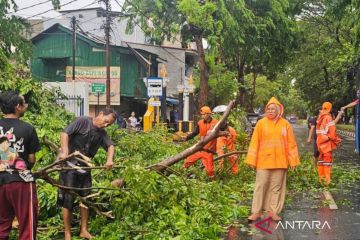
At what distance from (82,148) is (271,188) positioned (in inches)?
110

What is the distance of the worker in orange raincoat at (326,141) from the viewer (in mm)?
10172

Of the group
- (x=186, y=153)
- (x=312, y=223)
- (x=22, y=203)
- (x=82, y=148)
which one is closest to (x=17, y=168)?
(x=22, y=203)

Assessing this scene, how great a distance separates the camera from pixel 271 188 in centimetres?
734

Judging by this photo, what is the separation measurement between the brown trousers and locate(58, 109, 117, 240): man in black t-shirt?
2296 mm

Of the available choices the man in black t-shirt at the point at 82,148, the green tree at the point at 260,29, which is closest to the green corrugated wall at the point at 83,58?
the green tree at the point at 260,29

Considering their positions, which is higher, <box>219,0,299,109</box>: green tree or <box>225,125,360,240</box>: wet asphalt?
<box>219,0,299,109</box>: green tree

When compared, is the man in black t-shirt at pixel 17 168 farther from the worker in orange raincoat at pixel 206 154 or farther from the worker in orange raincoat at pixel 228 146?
the worker in orange raincoat at pixel 228 146

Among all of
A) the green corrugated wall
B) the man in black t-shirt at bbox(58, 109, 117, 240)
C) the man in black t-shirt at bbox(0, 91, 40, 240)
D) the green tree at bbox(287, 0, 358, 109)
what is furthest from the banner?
the man in black t-shirt at bbox(0, 91, 40, 240)

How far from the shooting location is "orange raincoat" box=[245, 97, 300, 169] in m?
7.21

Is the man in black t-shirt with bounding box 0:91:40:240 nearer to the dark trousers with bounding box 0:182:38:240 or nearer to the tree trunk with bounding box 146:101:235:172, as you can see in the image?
the dark trousers with bounding box 0:182:38:240

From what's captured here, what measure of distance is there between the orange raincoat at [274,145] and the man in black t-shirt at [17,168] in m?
3.46

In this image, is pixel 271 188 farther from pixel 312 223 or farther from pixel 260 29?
pixel 260 29

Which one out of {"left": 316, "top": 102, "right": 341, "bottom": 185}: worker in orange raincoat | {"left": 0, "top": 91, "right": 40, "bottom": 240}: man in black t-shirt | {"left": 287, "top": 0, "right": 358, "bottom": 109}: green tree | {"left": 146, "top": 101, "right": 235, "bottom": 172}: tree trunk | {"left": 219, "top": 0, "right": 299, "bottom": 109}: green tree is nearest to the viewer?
{"left": 0, "top": 91, "right": 40, "bottom": 240}: man in black t-shirt

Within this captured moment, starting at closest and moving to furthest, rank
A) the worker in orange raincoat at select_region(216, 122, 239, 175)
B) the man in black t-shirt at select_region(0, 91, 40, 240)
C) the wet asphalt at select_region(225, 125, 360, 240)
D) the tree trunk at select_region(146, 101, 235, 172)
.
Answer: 1. the man in black t-shirt at select_region(0, 91, 40, 240)
2. the wet asphalt at select_region(225, 125, 360, 240)
3. the tree trunk at select_region(146, 101, 235, 172)
4. the worker in orange raincoat at select_region(216, 122, 239, 175)
